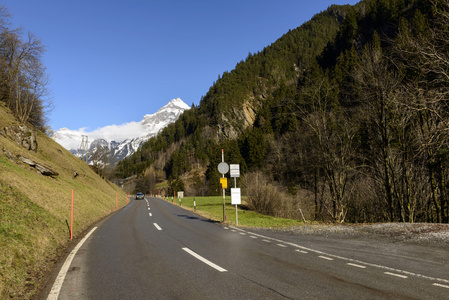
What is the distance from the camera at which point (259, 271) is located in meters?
5.41

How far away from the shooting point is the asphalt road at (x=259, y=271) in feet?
14.0

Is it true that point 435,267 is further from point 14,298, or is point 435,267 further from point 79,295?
point 14,298

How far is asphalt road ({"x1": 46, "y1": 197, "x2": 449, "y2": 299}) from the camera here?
4270 mm

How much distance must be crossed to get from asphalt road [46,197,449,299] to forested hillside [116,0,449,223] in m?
5.76

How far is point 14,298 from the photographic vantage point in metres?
4.25

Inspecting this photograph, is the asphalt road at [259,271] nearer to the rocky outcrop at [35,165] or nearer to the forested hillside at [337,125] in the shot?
the forested hillside at [337,125]

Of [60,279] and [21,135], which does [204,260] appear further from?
[21,135]

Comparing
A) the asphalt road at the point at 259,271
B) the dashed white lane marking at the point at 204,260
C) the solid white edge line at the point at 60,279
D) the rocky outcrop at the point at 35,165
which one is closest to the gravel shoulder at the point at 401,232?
the asphalt road at the point at 259,271

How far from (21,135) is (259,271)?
98.4 ft

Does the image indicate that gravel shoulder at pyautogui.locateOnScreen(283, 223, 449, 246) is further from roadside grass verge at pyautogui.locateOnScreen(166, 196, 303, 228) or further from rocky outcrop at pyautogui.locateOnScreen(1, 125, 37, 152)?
rocky outcrop at pyautogui.locateOnScreen(1, 125, 37, 152)

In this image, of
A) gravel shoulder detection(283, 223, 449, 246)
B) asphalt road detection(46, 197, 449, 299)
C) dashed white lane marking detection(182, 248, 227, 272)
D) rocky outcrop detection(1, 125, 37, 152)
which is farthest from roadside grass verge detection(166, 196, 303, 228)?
rocky outcrop detection(1, 125, 37, 152)

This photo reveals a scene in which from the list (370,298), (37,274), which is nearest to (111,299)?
(37,274)

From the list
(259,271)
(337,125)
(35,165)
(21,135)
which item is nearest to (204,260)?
(259,271)

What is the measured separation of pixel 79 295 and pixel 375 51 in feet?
58.3
